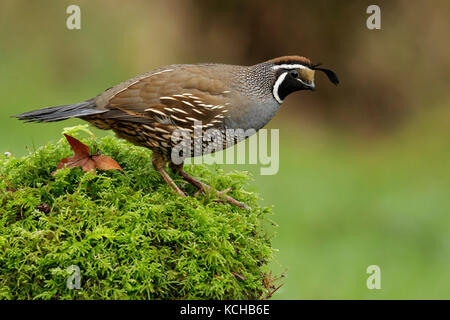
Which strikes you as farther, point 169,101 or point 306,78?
point 306,78

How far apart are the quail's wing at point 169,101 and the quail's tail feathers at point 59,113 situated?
0.09 metres

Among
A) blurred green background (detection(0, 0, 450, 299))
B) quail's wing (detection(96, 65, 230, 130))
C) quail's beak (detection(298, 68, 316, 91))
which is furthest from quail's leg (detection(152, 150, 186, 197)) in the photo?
blurred green background (detection(0, 0, 450, 299))

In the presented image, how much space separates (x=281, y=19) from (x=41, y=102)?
3.63 m

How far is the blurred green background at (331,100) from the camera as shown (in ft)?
23.6

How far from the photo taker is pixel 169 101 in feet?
13.3

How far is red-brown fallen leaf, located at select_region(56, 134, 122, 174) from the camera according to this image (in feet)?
11.7

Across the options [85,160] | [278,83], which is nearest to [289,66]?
[278,83]

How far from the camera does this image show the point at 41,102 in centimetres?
901

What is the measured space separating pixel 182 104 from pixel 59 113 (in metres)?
0.79

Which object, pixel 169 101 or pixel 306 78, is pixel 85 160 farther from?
pixel 306 78

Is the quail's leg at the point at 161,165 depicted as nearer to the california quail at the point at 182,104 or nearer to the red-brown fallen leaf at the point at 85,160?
the california quail at the point at 182,104

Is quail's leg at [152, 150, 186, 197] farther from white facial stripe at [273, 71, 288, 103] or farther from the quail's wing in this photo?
white facial stripe at [273, 71, 288, 103]

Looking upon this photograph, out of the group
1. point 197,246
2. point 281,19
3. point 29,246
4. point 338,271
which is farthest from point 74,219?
point 281,19

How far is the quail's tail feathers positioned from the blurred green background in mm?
3268
